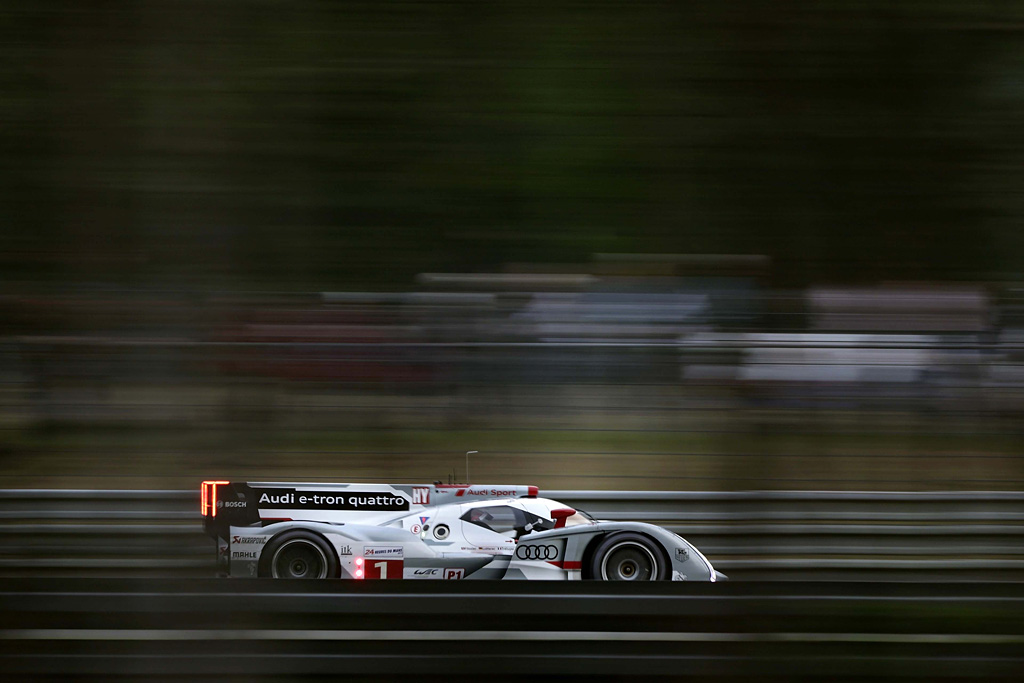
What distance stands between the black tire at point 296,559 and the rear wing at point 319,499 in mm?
44

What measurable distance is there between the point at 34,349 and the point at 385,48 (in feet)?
2.51

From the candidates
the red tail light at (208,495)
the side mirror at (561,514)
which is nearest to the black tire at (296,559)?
the red tail light at (208,495)

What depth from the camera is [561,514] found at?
1908 mm

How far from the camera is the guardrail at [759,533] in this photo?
1.59 metres

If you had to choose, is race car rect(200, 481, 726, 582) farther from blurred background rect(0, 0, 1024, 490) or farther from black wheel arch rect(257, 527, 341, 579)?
blurred background rect(0, 0, 1024, 490)

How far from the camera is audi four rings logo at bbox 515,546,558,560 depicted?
230cm

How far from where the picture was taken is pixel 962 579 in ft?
5.33

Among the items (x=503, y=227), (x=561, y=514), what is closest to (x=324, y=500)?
(x=561, y=514)

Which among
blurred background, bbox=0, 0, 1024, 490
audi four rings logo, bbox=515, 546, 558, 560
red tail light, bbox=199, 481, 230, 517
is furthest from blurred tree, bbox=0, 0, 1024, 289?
audi four rings logo, bbox=515, 546, 558, 560

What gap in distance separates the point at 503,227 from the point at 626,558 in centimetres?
91

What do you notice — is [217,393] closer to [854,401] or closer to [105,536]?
[105,536]

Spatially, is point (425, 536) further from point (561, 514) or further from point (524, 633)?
point (524, 633)

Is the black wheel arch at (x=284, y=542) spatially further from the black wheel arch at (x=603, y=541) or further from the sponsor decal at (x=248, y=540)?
the black wheel arch at (x=603, y=541)

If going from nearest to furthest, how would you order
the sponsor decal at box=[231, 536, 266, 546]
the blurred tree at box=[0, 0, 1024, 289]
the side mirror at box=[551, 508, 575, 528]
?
1. the blurred tree at box=[0, 0, 1024, 289]
2. the sponsor decal at box=[231, 536, 266, 546]
3. the side mirror at box=[551, 508, 575, 528]
